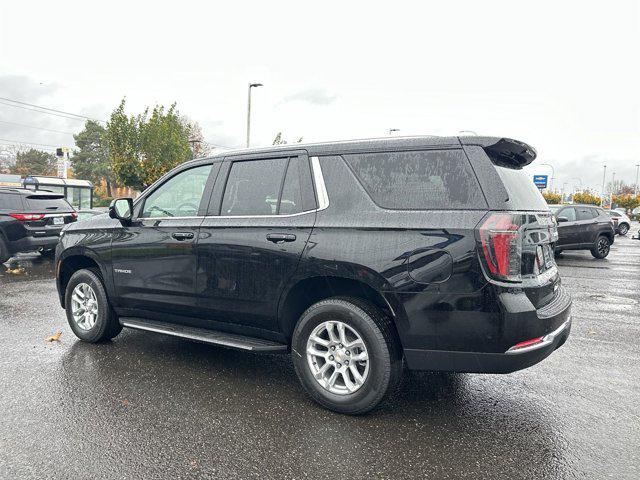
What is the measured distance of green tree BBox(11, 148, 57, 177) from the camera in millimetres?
71750

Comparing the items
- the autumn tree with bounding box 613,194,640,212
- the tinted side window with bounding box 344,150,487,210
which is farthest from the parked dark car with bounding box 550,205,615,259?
the autumn tree with bounding box 613,194,640,212

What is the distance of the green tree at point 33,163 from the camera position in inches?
2825

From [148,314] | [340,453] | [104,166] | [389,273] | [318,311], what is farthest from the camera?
[104,166]

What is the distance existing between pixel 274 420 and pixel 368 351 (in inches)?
31.6

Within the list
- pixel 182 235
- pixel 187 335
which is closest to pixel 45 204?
pixel 182 235

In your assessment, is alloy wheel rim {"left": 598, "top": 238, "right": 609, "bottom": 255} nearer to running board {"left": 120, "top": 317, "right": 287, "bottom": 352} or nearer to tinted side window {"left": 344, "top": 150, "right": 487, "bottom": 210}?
tinted side window {"left": 344, "top": 150, "right": 487, "bottom": 210}

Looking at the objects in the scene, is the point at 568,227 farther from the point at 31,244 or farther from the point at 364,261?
the point at 31,244

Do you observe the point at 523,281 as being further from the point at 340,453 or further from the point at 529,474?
the point at 340,453

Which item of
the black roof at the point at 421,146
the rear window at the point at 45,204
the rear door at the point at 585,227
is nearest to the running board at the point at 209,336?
the black roof at the point at 421,146

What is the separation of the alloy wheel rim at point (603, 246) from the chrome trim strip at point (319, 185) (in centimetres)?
1408

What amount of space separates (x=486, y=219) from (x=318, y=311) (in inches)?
50.9

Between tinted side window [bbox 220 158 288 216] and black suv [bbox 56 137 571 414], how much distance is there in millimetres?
11

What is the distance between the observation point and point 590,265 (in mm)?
13180

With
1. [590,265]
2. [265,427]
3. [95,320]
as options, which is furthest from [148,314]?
[590,265]
